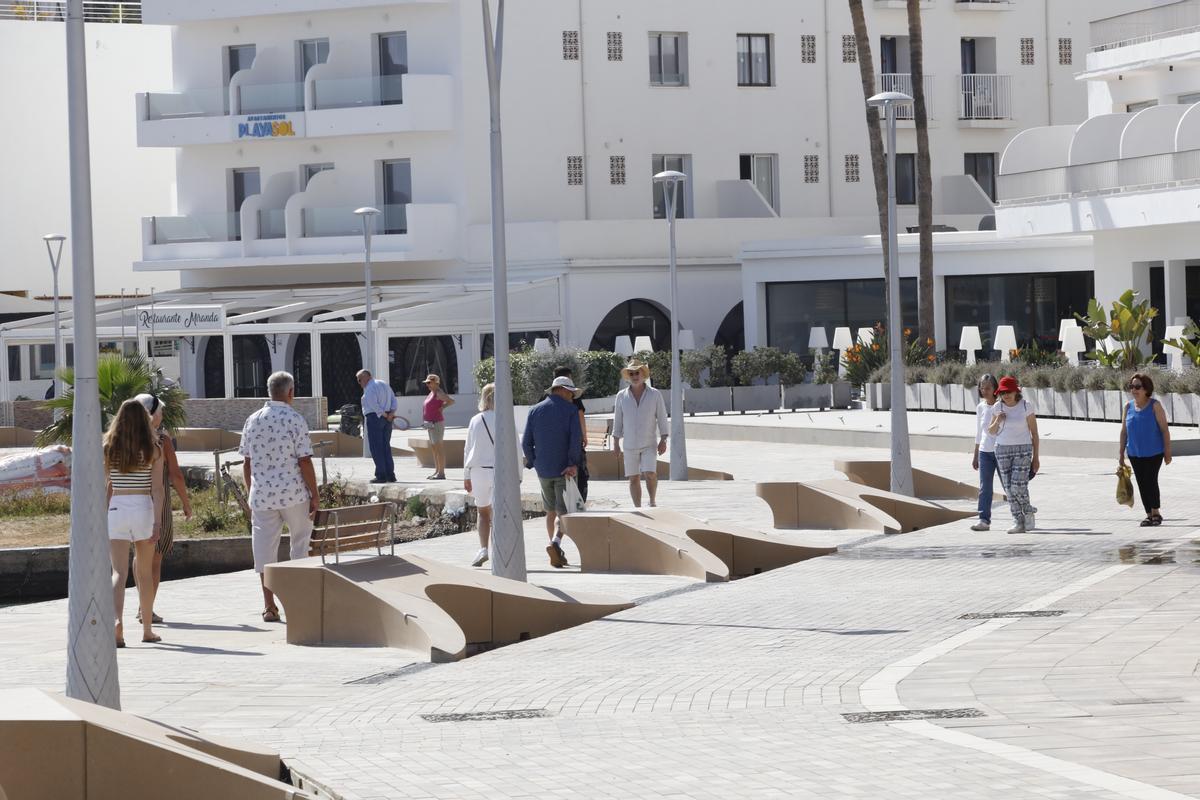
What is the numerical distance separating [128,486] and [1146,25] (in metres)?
30.2

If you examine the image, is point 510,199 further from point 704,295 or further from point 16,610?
point 16,610

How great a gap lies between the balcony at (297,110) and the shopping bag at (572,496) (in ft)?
98.5

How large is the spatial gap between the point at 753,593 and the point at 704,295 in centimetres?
3339

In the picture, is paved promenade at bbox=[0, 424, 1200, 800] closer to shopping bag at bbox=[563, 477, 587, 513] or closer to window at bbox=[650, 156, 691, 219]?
shopping bag at bbox=[563, 477, 587, 513]

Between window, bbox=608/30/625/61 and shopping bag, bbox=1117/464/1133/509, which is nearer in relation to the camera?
shopping bag, bbox=1117/464/1133/509

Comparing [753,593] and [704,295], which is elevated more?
[704,295]

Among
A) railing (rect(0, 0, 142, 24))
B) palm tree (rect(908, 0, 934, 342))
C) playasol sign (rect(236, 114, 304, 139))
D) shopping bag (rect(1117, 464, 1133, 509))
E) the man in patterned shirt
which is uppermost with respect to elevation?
railing (rect(0, 0, 142, 24))

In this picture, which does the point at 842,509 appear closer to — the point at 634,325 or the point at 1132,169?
the point at 1132,169

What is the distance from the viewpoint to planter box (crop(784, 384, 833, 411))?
40594 mm

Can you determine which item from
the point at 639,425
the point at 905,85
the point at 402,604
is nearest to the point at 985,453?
the point at 639,425

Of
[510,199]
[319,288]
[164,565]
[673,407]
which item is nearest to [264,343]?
[319,288]

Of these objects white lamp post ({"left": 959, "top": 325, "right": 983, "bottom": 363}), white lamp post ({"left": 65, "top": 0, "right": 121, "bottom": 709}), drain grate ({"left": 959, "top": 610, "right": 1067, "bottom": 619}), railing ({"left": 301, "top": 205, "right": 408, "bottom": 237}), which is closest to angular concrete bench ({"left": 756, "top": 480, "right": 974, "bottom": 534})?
drain grate ({"left": 959, "top": 610, "right": 1067, "bottom": 619})

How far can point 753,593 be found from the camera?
14.3 m

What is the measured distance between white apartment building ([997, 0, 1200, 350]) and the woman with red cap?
1778 centimetres
